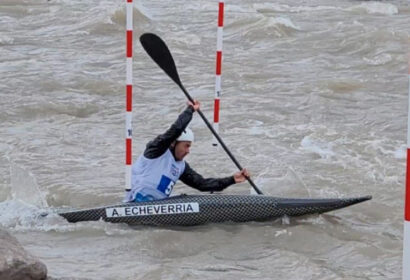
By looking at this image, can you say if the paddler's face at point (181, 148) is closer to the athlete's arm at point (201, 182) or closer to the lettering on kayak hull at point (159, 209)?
the athlete's arm at point (201, 182)

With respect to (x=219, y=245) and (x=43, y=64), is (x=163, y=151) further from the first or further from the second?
(x=43, y=64)

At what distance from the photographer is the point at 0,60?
1166cm

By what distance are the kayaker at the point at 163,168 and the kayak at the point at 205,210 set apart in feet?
0.40

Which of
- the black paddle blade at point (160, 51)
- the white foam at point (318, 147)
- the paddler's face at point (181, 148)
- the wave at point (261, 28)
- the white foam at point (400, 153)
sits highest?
the black paddle blade at point (160, 51)

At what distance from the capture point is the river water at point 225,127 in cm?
555

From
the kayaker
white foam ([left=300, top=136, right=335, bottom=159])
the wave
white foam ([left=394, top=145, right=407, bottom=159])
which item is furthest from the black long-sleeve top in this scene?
the wave

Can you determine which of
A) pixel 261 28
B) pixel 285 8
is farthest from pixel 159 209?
pixel 285 8

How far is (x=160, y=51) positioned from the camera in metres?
6.28

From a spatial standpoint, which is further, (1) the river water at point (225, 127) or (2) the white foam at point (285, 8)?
(2) the white foam at point (285, 8)

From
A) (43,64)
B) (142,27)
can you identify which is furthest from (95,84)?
(142,27)

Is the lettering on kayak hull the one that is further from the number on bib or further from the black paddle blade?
the black paddle blade

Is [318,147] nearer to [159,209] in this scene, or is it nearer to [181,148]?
[181,148]

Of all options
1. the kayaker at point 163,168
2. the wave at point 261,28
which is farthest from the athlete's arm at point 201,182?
the wave at point 261,28

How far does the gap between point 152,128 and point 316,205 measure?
3.18 meters
